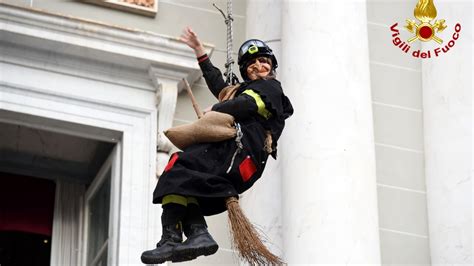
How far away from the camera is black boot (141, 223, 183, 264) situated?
8.56 metres

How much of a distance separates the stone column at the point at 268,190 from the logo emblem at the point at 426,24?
2.88 ft

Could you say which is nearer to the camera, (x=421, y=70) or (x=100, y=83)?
(x=100, y=83)

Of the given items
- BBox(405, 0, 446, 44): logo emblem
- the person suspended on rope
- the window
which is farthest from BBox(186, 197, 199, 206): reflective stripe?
the window

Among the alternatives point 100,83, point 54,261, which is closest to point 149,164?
point 100,83

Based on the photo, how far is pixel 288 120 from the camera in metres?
11.2

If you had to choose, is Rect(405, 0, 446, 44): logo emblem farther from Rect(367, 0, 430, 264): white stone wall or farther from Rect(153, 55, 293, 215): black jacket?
Rect(153, 55, 293, 215): black jacket

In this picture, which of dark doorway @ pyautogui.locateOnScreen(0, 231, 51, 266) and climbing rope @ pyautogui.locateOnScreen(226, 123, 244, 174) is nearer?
climbing rope @ pyautogui.locateOnScreen(226, 123, 244, 174)

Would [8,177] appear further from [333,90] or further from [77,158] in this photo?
[333,90]

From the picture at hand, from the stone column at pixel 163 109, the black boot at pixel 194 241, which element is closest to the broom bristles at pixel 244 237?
the black boot at pixel 194 241

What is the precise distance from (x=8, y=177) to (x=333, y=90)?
97.3 inches

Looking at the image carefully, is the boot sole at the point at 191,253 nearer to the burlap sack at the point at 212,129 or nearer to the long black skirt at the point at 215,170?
the long black skirt at the point at 215,170

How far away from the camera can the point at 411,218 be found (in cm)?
1178

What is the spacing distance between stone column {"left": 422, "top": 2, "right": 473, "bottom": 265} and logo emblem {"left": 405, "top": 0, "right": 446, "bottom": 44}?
161 millimetres

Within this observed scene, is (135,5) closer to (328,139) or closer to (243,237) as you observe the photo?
(328,139)
